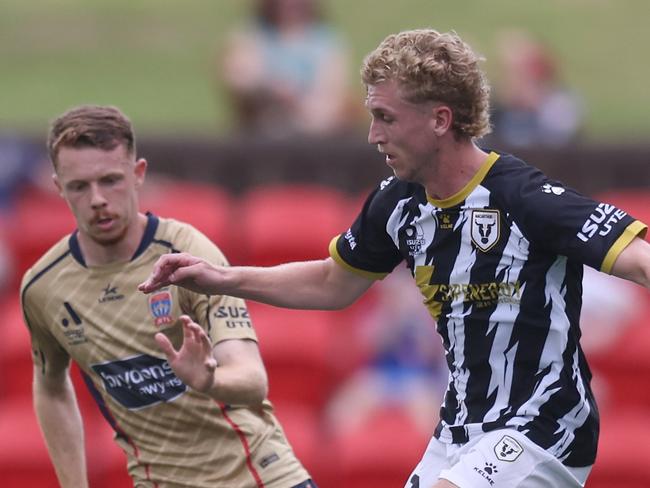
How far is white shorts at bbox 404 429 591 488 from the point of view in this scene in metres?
5.30

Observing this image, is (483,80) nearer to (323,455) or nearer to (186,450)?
(186,450)

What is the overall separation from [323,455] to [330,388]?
617 mm

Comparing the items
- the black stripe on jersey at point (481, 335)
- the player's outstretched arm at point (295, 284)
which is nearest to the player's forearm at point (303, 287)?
the player's outstretched arm at point (295, 284)

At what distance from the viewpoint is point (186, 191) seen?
11109mm

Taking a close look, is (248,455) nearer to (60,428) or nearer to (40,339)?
(60,428)

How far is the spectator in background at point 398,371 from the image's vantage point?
10.5 meters

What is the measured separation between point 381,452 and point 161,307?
4389 mm

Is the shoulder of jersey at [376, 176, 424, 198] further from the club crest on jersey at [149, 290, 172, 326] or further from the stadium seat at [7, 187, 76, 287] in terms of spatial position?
the stadium seat at [7, 187, 76, 287]

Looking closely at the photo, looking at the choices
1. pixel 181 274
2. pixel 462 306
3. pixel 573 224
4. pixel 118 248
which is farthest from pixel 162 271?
pixel 573 224

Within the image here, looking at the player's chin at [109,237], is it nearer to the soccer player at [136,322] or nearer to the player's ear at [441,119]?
the soccer player at [136,322]

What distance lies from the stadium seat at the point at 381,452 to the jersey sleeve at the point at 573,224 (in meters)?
4.96

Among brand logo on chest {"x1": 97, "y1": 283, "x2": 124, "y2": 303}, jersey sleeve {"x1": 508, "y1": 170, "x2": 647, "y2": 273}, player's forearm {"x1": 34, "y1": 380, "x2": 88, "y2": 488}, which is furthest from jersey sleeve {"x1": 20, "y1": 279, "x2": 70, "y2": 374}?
jersey sleeve {"x1": 508, "y1": 170, "x2": 647, "y2": 273}

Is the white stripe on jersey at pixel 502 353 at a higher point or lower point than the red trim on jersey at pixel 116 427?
higher

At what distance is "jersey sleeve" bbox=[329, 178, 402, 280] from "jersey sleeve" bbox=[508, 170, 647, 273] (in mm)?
607
